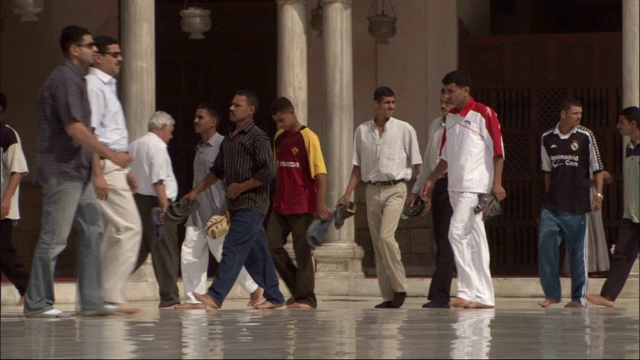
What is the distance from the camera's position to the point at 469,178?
11898 millimetres

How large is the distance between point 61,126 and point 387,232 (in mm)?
3810

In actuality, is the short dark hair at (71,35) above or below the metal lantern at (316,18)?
below

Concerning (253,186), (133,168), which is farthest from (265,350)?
(133,168)

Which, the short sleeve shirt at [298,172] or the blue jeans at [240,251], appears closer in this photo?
the blue jeans at [240,251]

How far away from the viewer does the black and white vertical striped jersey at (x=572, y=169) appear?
13148mm

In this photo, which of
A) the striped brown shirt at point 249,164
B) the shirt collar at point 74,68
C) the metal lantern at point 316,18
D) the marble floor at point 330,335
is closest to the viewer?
the marble floor at point 330,335

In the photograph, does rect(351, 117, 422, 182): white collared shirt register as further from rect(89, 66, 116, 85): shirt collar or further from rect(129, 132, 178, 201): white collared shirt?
rect(89, 66, 116, 85): shirt collar

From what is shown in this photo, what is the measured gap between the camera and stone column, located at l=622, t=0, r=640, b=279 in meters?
16.1

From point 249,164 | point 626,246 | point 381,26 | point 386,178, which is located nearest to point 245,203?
point 249,164

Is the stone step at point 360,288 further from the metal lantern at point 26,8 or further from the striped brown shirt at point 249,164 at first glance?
the metal lantern at point 26,8

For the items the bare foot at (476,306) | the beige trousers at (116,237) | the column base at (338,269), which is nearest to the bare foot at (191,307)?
the bare foot at (476,306)

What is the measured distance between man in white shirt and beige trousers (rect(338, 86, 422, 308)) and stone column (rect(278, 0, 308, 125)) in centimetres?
339

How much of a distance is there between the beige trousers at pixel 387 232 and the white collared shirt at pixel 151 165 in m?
1.54

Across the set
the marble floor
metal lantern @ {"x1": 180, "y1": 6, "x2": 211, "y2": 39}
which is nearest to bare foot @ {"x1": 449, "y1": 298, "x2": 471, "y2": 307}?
the marble floor
